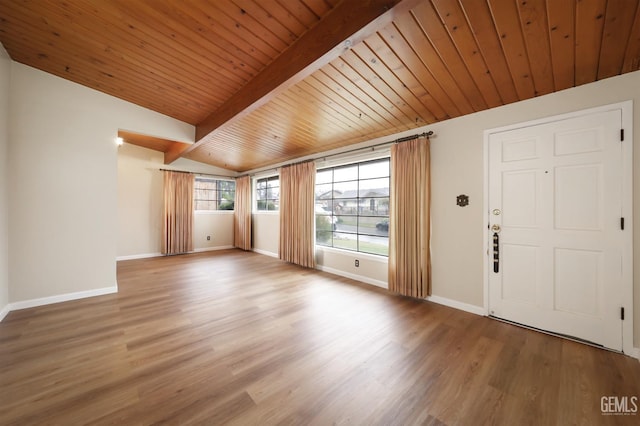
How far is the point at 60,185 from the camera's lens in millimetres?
3037

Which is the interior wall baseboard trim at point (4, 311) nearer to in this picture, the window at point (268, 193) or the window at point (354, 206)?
the window at point (354, 206)

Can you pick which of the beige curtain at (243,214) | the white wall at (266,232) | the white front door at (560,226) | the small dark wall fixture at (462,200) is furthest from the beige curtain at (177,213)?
the white front door at (560,226)

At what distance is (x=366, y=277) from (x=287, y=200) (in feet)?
8.23

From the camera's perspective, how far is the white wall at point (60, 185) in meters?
2.80

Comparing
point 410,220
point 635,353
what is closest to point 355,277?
point 410,220

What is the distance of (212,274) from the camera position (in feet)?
14.2

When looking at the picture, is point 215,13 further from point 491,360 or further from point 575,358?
point 575,358

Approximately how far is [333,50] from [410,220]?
2352 mm

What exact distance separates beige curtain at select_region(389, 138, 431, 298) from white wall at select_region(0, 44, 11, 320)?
469 cm

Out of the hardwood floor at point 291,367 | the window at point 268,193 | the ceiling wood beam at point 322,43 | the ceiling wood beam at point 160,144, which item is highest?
the ceiling wood beam at point 160,144

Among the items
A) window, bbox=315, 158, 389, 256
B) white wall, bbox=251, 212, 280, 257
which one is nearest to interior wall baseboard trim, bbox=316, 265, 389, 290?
window, bbox=315, 158, 389, 256

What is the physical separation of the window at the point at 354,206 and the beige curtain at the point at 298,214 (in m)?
0.24

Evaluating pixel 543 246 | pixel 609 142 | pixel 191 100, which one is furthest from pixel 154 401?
pixel 609 142

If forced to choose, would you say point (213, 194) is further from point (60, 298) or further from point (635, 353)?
point (635, 353)
